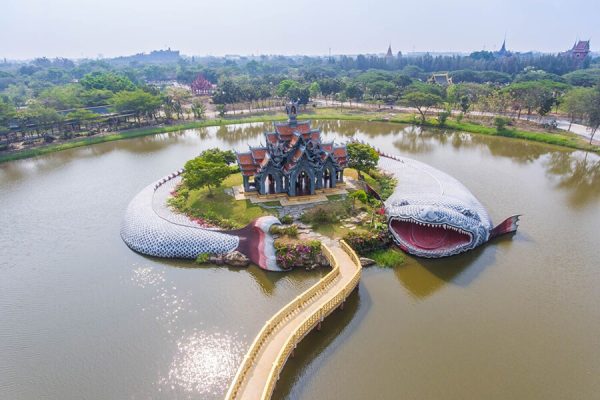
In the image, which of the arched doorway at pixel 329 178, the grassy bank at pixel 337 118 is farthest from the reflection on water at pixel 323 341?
the grassy bank at pixel 337 118

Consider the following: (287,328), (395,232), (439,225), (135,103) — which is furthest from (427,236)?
(135,103)

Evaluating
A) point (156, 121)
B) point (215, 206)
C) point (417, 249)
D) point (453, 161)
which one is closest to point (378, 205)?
point (417, 249)

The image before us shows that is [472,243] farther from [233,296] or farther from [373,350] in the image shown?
[233,296]

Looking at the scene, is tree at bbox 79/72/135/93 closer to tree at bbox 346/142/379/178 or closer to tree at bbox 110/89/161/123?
tree at bbox 110/89/161/123

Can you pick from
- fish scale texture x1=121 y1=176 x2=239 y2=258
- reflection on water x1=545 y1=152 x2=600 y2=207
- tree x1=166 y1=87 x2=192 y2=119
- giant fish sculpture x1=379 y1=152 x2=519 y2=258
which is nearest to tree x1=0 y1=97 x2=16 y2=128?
tree x1=166 y1=87 x2=192 y2=119

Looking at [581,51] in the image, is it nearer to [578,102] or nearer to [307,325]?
[578,102]

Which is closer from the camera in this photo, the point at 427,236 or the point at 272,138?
the point at 427,236
